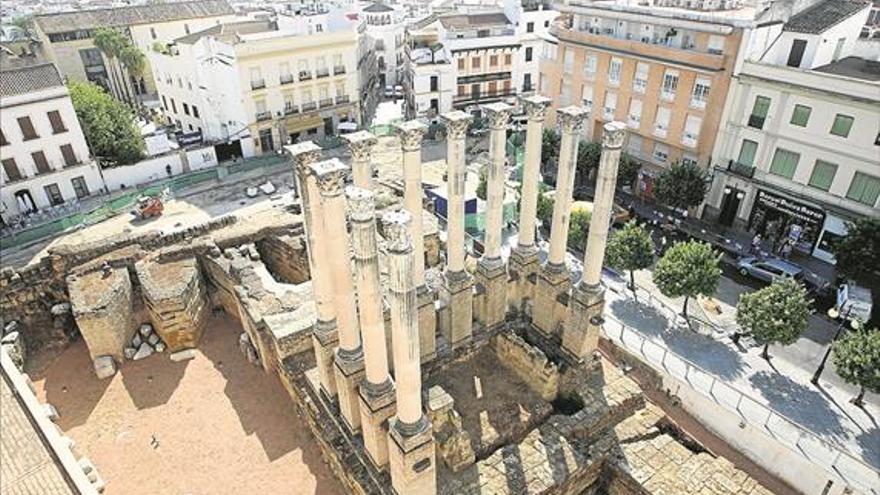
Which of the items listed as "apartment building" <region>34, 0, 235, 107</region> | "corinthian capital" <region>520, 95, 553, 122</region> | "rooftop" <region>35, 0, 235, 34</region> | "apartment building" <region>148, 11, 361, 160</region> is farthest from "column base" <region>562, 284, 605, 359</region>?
"rooftop" <region>35, 0, 235, 34</region>

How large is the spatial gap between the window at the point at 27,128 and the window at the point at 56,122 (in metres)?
1.04

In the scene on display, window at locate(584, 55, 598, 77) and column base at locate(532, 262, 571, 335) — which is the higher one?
window at locate(584, 55, 598, 77)

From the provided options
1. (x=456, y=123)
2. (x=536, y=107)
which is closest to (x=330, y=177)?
(x=456, y=123)

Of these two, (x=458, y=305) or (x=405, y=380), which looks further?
(x=458, y=305)

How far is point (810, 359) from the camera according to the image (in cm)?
2342

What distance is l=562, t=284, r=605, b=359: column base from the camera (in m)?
19.4

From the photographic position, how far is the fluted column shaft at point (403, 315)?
12.7 meters

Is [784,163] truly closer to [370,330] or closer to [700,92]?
[700,92]

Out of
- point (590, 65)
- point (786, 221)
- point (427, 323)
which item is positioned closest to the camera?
point (427, 323)

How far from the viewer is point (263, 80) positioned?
42906mm

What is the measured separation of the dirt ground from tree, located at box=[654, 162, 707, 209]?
2367 centimetres

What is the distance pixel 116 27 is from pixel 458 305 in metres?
56.9

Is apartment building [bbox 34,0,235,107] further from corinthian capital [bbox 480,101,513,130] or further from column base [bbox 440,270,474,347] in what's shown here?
corinthian capital [bbox 480,101,513,130]

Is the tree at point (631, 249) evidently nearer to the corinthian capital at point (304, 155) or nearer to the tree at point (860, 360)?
the tree at point (860, 360)
